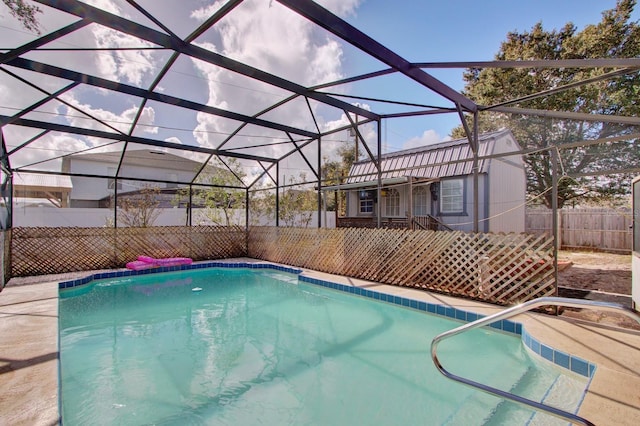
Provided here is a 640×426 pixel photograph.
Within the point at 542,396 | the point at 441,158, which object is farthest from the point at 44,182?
the point at 542,396

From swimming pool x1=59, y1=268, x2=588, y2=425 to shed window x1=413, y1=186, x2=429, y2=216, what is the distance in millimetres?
6950

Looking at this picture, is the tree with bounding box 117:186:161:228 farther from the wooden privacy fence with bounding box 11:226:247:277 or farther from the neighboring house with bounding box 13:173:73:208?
the neighboring house with bounding box 13:173:73:208

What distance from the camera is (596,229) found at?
36.0ft

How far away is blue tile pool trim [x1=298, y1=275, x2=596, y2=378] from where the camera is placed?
3.08m

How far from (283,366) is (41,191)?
50.1ft

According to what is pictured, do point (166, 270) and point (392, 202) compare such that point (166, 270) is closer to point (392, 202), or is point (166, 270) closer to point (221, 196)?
point (221, 196)

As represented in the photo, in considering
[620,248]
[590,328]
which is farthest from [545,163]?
[590,328]

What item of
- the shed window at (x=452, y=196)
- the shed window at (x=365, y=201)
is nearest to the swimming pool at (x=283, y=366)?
the shed window at (x=452, y=196)

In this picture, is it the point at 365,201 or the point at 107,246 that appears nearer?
the point at 107,246

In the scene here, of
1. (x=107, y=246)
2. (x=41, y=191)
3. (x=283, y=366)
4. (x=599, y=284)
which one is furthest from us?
(x=41, y=191)

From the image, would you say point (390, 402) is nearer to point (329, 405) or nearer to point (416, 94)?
point (329, 405)

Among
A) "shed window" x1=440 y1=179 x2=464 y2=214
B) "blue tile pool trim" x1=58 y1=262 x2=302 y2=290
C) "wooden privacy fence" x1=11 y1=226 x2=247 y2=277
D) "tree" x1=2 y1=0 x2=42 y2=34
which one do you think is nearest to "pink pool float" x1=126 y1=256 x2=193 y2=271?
"blue tile pool trim" x1=58 y1=262 x2=302 y2=290

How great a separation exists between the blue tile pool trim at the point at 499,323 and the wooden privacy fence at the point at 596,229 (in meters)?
7.15

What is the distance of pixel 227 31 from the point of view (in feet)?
16.4
